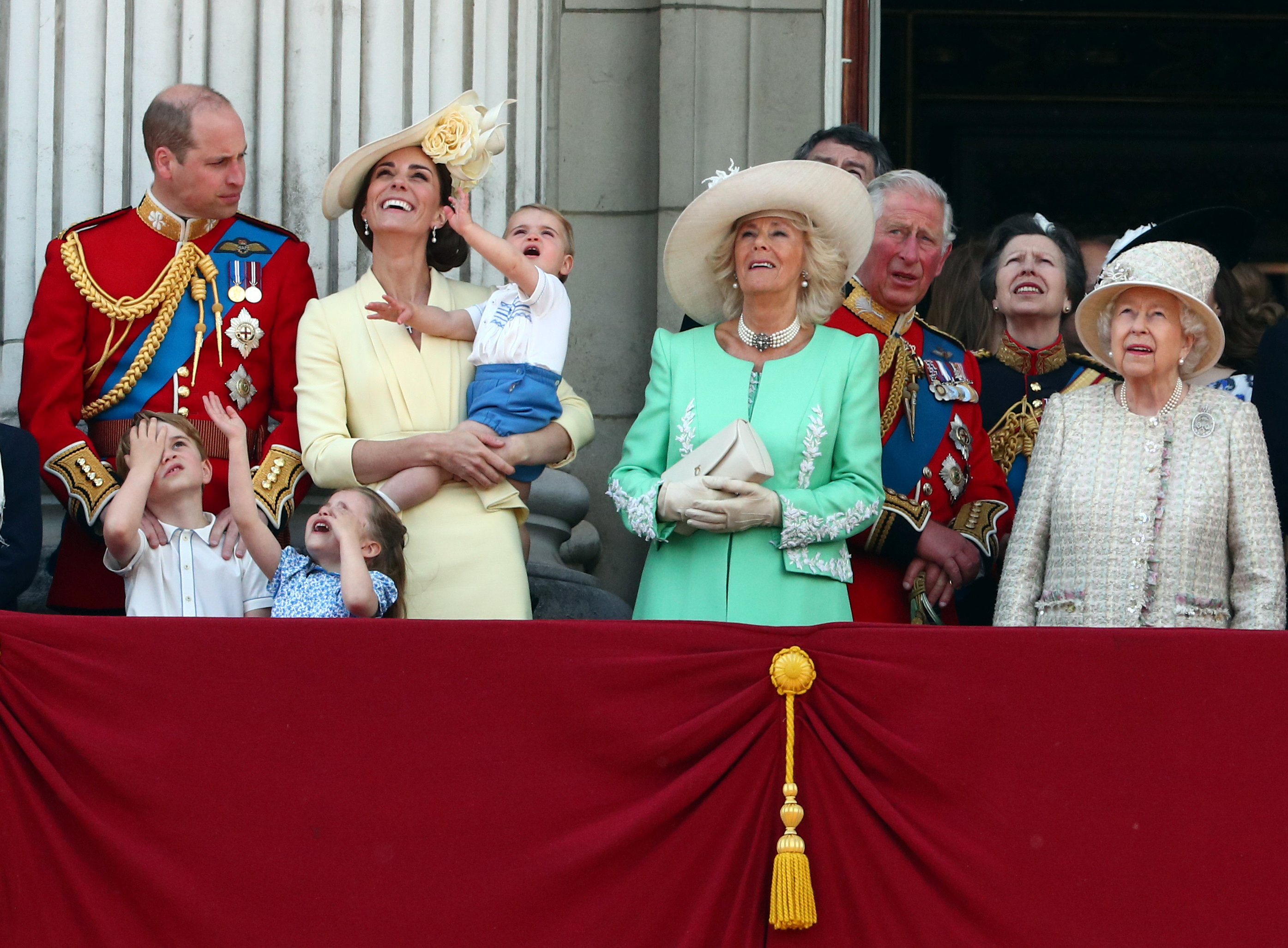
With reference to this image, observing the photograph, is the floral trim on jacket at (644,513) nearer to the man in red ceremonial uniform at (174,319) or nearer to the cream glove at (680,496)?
the cream glove at (680,496)

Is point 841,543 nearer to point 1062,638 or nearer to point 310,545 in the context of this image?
point 1062,638

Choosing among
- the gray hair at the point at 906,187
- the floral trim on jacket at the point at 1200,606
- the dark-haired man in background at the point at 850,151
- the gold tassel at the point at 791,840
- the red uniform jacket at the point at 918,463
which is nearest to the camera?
the gold tassel at the point at 791,840

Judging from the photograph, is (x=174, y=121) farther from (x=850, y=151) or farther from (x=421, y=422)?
(x=850, y=151)

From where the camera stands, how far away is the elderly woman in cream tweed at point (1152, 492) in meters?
4.58

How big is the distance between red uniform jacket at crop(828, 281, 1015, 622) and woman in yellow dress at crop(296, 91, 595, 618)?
74cm

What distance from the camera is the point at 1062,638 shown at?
411 cm

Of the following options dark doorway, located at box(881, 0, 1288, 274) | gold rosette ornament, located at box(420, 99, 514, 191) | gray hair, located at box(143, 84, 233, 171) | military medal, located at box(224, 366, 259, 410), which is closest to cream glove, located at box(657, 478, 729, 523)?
gold rosette ornament, located at box(420, 99, 514, 191)

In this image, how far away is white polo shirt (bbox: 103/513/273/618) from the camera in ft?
15.7

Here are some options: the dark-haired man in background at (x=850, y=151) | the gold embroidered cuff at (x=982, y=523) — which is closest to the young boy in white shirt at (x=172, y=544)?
the gold embroidered cuff at (x=982, y=523)

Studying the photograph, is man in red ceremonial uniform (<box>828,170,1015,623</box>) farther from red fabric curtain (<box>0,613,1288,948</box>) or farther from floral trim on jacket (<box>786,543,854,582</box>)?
red fabric curtain (<box>0,613,1288,948</box>)

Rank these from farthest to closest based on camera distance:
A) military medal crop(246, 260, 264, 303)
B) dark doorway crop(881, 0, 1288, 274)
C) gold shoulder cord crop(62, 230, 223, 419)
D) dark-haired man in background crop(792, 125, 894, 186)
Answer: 1. dark doorway crop(881, 0, 1288, 274)
2. dark-haired man in background crop(792, 125, 894, 186)
3. military medal crop(246, 260, 264, 303)
4. gold shoulder cord crop(62, 230, 223, 419)

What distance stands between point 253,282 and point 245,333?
0.14 metres

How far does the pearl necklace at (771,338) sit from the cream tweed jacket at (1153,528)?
25.7 inches

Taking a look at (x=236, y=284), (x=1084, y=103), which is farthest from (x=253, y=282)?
(x=1084, y=103)
